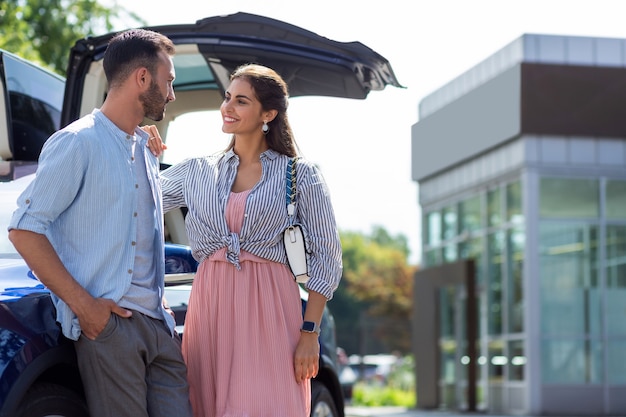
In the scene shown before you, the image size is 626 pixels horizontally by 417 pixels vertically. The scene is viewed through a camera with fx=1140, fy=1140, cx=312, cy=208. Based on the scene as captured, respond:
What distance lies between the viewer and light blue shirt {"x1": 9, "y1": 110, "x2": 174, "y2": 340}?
3430 millimetres

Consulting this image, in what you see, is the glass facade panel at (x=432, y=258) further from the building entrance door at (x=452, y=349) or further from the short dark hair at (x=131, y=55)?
the short dark hair at (x=131, y=55)

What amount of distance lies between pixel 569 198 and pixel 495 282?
2205 millimetres

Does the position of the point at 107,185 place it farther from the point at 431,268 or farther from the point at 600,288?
the point at 431,268

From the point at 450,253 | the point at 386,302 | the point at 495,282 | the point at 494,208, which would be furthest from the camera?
the point at 386,302

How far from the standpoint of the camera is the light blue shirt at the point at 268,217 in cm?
402

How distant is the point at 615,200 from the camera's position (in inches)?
738

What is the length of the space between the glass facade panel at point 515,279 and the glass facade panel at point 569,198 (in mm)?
630

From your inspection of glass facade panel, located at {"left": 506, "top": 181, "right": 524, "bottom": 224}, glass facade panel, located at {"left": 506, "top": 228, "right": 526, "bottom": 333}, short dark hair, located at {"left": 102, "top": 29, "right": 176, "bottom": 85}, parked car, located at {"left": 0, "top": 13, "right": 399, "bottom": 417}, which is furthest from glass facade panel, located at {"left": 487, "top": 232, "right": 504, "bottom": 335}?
short dark hair, located at {"left": 102, "top": 29, "right": 176, "bottom": 85}

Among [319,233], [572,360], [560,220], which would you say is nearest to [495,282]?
[560,220]

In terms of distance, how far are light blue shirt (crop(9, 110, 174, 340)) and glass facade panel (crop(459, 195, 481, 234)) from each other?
17612 mm

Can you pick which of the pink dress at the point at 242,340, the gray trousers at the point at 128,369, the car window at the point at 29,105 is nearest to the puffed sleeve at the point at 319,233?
the pink dress at the point at 242,340

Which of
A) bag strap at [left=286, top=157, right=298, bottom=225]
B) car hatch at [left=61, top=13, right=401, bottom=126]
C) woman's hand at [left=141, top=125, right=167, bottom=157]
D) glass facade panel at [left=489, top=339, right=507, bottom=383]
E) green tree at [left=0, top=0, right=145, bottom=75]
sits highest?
green tree at [left=0, top=0, right=145, bottom=75]

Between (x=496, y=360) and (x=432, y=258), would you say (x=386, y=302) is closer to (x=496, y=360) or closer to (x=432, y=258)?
(x=432, y=258)

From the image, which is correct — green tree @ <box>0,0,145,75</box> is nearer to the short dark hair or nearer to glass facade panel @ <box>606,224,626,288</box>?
glass facade panel @ <box>606,224,626,288</box>
